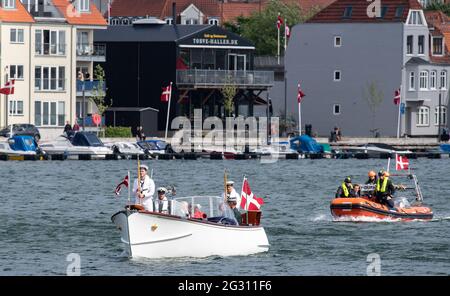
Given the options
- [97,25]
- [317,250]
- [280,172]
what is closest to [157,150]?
[280,172]

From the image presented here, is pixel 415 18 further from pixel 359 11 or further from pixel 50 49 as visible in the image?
pixel 50 49

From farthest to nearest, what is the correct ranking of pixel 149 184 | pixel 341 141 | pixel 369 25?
pixel 369 25 < pixel 341 141 < pixel 149 184

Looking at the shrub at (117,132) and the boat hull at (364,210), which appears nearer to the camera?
the boat hull at (364,210)

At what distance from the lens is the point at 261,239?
1964 inches

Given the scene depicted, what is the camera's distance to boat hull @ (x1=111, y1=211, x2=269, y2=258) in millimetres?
46312

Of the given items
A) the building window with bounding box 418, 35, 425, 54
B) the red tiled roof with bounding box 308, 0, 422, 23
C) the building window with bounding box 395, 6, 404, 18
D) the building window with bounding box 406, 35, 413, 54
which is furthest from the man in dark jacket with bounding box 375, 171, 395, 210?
the building window with bounding box 418, 35, 425, 54

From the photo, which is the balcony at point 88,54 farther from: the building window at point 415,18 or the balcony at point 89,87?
the building window at point 415,18

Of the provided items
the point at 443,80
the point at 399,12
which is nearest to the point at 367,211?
the point at 399,12

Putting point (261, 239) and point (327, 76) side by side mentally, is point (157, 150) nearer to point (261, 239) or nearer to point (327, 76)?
point (327, 76)

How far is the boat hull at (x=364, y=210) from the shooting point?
61.5m

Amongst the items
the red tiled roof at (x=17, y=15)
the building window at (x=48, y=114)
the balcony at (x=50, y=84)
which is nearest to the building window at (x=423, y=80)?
the balcony at (x=50, y=84)

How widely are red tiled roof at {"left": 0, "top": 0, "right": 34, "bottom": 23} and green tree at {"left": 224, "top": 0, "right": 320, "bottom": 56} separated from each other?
46.4 m

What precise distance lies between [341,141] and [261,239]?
82991 mm

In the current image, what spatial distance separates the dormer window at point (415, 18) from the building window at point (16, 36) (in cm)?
3546
